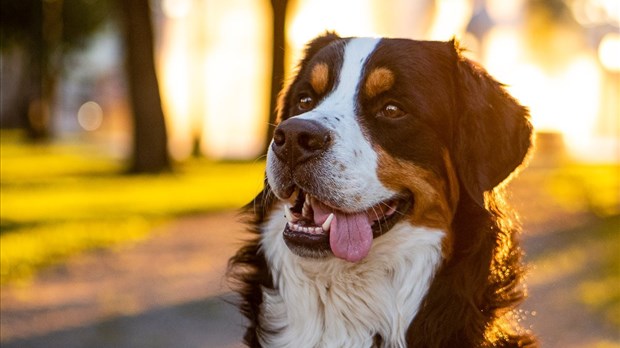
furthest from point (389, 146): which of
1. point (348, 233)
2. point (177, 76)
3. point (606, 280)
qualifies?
point (177, 76)

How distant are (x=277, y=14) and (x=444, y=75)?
19.0 metres

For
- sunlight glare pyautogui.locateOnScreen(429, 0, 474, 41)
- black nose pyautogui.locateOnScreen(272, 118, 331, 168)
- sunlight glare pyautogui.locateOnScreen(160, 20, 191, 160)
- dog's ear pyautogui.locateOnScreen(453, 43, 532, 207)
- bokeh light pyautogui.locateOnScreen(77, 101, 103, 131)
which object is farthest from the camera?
bokeh light pyautogui.locateOnScreen(77, 101, 103, 131)

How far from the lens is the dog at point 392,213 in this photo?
429 cm

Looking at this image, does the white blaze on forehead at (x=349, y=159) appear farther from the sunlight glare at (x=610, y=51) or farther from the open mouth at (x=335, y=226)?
the sunlight glare at (x=610, y=51)

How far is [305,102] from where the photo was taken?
190 inches

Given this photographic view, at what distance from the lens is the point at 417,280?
439 centimetres

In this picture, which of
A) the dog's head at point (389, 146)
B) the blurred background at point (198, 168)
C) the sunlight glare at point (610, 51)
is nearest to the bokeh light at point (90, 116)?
the blurred background at point (198, 168)

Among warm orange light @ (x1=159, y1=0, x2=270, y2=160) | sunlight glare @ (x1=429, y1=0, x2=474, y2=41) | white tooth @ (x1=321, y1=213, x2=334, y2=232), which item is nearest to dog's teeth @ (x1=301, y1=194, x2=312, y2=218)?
white tooth @ (x1=321, y1=213, x2=334, y2=232)

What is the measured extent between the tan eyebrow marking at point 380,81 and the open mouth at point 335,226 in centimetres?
47

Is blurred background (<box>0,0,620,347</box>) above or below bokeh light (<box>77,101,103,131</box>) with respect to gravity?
above

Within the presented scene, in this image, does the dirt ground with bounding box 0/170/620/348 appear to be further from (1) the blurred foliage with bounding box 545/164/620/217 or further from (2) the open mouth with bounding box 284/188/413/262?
(1) the blurred foliage with bounding box 545/164/620/217

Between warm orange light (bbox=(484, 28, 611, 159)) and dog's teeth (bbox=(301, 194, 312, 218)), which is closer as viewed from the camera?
dog's teeth (bbox=(301, 194, 312, 218))

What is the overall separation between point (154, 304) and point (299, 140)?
5353 millimetres

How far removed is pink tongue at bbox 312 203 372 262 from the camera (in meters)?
4.27
